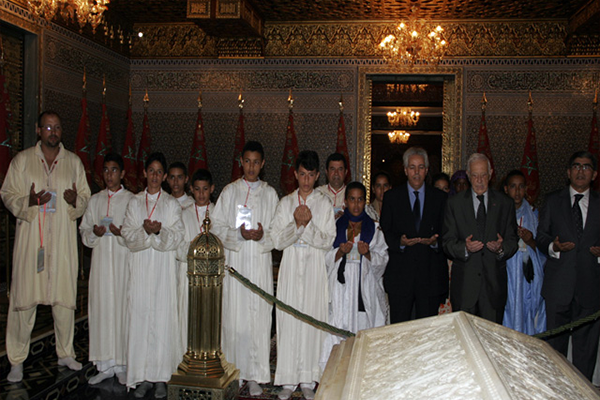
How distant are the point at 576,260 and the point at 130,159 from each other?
6.95m

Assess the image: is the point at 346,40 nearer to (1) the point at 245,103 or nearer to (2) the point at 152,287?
(1) the point at 245,103

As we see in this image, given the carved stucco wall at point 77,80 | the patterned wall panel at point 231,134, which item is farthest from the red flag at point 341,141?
the carved stucco wall at point 77,80

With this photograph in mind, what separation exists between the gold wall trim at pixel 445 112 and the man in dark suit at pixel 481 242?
17.4 ft

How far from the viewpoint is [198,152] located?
9.10 metres

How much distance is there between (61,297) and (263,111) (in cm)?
563

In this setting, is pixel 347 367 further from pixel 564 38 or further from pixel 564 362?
pixel 564 38

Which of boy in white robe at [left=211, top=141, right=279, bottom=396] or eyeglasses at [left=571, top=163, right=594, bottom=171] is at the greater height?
eyeglasses at [left=571, top=163, right=594, bottom=171]

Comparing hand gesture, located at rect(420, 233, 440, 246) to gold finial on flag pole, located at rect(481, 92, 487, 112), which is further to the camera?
gold finial on flag pole, located at rect(481, 92, 487, 112)

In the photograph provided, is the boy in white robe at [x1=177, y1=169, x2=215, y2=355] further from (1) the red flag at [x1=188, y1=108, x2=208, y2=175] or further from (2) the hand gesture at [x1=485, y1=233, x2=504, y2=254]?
(1) the red flag at [x1=188, y1=108, x2=208, y2=175]

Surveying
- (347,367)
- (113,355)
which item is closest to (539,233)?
(347,367)

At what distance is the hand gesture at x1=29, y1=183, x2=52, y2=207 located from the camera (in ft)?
14.1

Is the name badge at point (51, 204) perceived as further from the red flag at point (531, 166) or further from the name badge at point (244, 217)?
the red flag at point (531, 166)

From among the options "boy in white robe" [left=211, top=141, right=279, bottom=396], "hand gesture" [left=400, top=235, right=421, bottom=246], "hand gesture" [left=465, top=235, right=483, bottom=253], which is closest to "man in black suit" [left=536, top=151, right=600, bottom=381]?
"hand gesture" [left=465, top=235, right=483, bottom=253]

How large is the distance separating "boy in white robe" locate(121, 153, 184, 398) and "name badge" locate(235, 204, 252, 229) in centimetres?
47
